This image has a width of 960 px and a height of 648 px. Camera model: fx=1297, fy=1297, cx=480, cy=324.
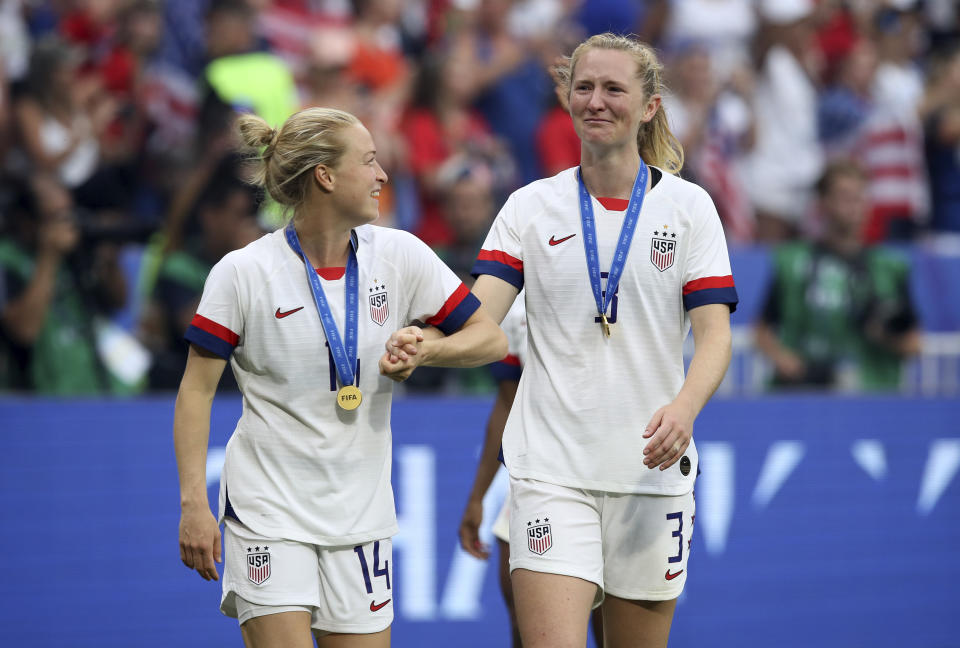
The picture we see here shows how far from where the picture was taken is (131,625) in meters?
7.29

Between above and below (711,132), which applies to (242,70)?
above

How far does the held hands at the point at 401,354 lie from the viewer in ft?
12.8

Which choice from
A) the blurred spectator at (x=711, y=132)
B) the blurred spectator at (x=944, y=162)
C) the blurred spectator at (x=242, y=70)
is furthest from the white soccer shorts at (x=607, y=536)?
the blurred spectator at (x=944, y=162)

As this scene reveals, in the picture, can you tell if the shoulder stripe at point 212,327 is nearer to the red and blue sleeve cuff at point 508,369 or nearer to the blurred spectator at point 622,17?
the red and blue sleeve cuff at point 508,369

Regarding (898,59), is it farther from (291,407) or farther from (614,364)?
(291,407)

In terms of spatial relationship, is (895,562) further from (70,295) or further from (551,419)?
(70,295)

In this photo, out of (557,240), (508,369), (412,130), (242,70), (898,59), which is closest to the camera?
(557,240)

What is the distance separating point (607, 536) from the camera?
14.2ft

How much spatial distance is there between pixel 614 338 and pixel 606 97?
79 cm

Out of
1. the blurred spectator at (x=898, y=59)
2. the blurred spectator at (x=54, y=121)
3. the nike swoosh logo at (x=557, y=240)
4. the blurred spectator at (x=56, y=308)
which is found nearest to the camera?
the nike swoosh logo at (x=557, y=240)

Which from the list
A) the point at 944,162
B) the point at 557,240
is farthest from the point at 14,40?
the point at 944,162

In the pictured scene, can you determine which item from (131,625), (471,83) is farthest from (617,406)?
(471,83)

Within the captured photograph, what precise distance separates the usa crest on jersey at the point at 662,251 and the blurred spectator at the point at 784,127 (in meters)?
5.89

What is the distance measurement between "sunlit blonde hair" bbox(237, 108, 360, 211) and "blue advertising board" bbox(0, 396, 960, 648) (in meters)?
3.41
